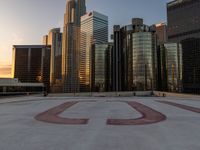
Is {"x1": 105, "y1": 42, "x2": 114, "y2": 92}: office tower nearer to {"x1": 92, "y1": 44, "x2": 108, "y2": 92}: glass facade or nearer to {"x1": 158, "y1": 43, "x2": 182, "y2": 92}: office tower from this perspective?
{"x1": 92, "y1": 44, "x2": 108, "y2": 92}: glass facade

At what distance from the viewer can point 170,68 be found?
128m

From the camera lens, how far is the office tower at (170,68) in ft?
416

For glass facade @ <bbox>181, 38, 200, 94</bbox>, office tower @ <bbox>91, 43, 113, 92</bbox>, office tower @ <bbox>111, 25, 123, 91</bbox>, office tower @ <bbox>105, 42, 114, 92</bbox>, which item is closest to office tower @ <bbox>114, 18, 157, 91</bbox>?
office tower @ <bbox>111, 25, 123, 91</bbox>

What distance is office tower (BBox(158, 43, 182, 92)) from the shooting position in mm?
126875

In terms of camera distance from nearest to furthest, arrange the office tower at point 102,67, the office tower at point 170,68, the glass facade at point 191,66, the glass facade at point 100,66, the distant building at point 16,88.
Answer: the distant building at point 16,88 < the office tower at point 170,68 < the glass facade at point 100,66 < the office tower at point 102,67 < the glass facade at point 191,66

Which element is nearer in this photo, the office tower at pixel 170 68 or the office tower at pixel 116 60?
the office tower at pixel 170 68

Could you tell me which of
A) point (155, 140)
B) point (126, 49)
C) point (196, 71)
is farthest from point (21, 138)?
point (196, 71)

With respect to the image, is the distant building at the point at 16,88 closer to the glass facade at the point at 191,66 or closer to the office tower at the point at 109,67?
the office tower at the point at 109,67

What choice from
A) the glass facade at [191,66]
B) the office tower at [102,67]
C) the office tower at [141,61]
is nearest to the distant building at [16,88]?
the office tower at [141,61]

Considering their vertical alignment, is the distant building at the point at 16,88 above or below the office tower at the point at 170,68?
below

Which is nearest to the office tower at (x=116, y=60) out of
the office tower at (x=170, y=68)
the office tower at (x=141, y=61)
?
the office tower at (x=141, y=61)

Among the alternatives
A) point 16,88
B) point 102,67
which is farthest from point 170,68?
point 16,88

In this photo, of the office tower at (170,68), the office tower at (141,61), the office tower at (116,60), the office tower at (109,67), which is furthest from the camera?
the office tower at (109,67)

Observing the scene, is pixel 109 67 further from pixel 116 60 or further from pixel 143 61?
pixel 143 61
